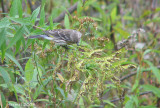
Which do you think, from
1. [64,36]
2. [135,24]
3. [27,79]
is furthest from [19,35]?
[135,24]

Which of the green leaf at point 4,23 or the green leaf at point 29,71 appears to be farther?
the green leaf at point 29,71

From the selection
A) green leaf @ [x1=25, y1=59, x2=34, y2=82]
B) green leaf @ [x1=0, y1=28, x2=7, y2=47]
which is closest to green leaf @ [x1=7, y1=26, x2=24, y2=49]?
green leaf @ [x1=0, y1=28, x2=7, y2=47]

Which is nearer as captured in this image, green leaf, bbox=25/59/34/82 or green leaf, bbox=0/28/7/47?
green leaf, bbox=0/28/7/47

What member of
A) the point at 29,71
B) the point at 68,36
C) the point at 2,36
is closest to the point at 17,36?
the point at 2,36

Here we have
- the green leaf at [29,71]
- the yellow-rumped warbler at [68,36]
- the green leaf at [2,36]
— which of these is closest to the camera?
the green leaf at [2,36]

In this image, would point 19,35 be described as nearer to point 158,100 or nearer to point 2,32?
point 2,32

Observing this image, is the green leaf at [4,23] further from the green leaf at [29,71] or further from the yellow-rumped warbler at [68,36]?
the yellow-rumped warbler at [68,36]

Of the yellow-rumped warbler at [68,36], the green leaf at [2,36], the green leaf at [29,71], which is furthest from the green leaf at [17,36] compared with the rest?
the yellow-rumped warbler at [68,36]

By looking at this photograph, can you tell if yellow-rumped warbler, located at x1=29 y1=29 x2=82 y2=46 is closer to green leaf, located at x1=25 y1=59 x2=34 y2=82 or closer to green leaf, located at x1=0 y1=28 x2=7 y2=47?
green leaf, located at x1=25 y1=59 x2=34 y2=82

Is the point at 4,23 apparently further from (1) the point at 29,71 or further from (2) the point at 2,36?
(1) the point at 29,71

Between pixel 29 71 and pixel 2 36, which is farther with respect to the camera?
pixel 29 71

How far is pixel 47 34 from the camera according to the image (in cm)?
307

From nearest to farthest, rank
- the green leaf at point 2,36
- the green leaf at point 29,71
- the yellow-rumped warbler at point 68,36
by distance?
the green leaf at point 2,36
the green leaf at point 29,71
the yellow-rumped warbler at point 68,36

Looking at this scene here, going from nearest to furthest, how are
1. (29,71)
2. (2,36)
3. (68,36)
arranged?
1. (2,36)
2. (29,71)
3. (68,36)
